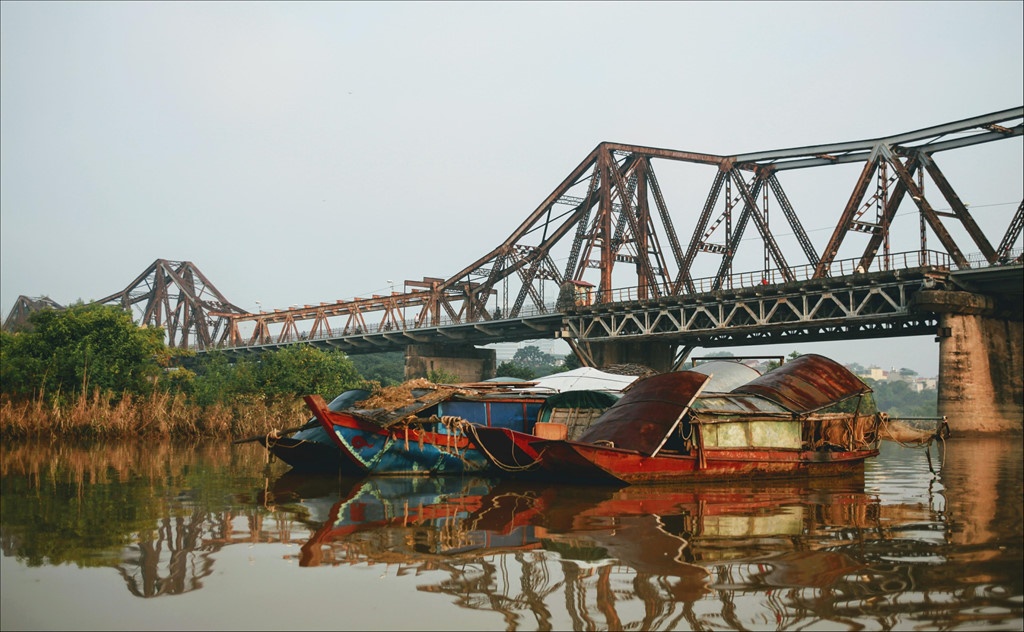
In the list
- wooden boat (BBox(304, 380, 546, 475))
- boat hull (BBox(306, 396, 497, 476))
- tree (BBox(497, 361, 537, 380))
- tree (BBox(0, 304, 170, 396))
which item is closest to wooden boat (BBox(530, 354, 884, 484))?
wooden boat (BBox(304, 380, 546, 475))

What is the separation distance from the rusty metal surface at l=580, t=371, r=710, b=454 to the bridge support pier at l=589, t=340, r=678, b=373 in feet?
118

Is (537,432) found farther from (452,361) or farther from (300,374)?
(452,361)

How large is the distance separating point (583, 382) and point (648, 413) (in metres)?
6.28

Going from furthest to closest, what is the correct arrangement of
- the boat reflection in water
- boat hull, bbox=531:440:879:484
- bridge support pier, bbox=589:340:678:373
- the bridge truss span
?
bridge support pier, bbox=589:340:678:373, the bridge truss span, boat hull, bbox=531:440:879:484, the boat reflection in water

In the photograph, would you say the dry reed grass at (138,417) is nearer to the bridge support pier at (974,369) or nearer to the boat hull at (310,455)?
the boat hull at (310,455)

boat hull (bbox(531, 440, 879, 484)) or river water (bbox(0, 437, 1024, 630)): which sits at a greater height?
boat hull (bbox(531, 440, 879, 484))

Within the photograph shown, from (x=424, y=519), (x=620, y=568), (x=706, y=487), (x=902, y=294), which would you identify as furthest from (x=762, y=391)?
(x=902, y=294)

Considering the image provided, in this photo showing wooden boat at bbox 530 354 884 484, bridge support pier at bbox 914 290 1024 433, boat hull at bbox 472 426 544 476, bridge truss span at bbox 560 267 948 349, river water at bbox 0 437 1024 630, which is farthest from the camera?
bridge truss span at bbox 560 267 948 349

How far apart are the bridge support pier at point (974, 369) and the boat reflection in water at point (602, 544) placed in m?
24.1

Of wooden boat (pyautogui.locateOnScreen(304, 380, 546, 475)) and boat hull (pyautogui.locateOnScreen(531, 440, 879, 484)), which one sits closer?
boat hull (pyautogui.locateOnScreen(531, 440, 879, 484))

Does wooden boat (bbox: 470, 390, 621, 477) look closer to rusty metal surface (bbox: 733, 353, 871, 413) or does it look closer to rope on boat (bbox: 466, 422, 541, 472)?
rope on boat (bbox: 466, 422, 541, 472)

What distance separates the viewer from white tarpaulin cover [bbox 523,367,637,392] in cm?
2261

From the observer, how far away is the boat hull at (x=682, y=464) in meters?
15.8

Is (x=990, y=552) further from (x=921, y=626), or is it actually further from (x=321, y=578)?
(x=321, y=578)
